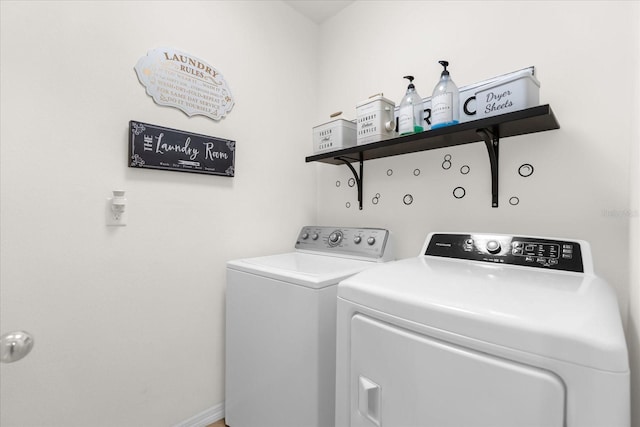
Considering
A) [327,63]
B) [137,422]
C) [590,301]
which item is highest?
[327,63]

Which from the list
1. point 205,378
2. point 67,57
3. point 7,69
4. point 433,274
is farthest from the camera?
point 205,378

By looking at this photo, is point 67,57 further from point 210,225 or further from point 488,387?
point 488,387

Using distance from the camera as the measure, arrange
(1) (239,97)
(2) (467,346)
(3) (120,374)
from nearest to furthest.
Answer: (2) (467,346)
(3) (120,374)
(1) (239,97)

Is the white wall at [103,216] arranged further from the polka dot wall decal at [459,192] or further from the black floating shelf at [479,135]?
the polka dot wall decal at [459,192]

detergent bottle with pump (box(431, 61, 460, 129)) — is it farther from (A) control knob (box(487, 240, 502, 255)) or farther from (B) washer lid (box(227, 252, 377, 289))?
(B) washer lid (box(227, 252, 377, 289))

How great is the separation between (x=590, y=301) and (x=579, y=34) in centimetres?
110

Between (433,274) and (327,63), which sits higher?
(327,63)

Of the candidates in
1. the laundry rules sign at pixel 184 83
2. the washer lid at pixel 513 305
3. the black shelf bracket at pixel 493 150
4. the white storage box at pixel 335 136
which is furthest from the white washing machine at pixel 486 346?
the laundry rules sign at pixel 184 83

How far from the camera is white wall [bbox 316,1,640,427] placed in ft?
3.60

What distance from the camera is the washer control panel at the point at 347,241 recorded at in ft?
5.16

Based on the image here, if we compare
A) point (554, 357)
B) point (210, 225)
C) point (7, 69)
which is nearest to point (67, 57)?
point (7, 69)

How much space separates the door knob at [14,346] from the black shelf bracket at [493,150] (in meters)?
1.58

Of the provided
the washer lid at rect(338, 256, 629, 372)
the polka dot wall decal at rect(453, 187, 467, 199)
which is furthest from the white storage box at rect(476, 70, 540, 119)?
the washer lid at rect(338, 256, 629, 372)

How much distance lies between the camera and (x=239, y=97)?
5.86 feet
